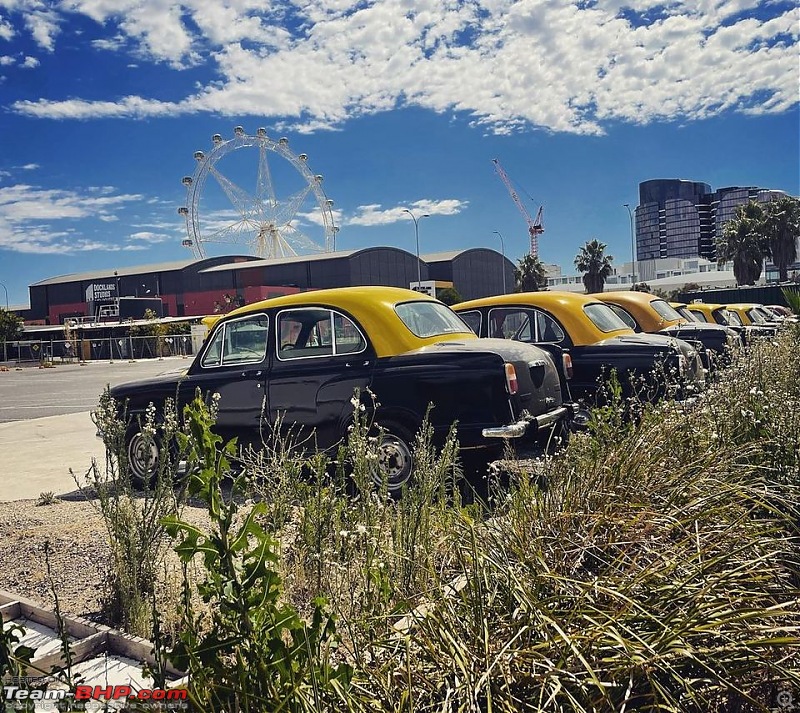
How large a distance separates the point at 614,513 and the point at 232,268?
85858mm

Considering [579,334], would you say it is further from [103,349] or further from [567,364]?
[103,349]

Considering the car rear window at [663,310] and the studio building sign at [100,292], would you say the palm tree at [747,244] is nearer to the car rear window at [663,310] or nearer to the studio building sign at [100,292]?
the car rear window at [663,310]

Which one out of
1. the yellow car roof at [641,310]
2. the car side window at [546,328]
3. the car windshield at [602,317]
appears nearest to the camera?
the car side window at [546,328]

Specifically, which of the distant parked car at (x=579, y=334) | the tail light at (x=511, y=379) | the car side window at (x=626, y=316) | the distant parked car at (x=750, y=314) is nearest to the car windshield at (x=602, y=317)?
the distant parked car at (x=579, y=334)

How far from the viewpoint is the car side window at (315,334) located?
22.7 feet

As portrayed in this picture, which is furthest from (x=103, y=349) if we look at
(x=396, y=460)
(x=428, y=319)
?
(x=396, y=460)

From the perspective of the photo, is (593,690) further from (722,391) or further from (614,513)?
(722,391)

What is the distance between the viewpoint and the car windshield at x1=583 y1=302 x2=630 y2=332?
9484mm

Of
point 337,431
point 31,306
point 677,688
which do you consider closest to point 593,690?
point 677,688

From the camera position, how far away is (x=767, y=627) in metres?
2.25

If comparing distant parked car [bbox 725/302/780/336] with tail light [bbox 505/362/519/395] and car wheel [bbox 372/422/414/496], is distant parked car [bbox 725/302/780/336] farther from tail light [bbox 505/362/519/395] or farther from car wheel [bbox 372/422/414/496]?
car wheel [bbox 372/422/414/496]

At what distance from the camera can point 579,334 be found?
9.13m

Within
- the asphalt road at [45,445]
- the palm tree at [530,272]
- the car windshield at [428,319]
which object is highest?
the palm tree at [530,272]

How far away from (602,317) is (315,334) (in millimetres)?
4373
